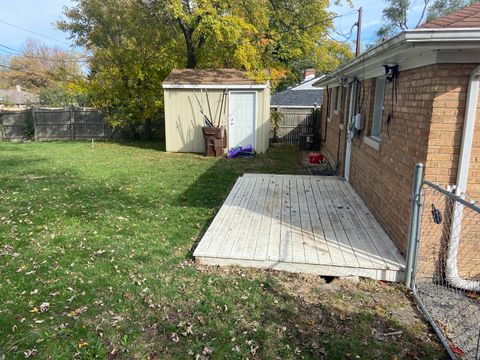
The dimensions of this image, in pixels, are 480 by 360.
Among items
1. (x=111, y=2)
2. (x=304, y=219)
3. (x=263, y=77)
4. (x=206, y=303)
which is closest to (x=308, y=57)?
(x=263, y=77)

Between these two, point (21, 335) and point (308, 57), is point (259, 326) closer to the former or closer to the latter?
point (21, 335)

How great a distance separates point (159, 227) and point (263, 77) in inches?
335

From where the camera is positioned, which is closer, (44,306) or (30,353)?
(30,353)

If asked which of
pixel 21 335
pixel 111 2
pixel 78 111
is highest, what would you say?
pixel 111 2

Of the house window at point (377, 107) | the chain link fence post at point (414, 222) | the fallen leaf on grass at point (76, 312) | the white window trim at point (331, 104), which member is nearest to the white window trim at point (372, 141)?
the house window at point (377, 107)

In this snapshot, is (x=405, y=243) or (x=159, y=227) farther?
(x=159, y=227)

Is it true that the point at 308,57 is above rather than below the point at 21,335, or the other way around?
above

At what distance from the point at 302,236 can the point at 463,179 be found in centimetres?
187

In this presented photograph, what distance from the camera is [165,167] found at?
10227mm

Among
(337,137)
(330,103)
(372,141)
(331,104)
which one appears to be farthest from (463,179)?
(330,103)

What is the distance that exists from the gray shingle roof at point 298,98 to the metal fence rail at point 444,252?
15.3 m

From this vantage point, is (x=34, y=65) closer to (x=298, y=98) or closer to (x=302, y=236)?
(x=298, y=98)

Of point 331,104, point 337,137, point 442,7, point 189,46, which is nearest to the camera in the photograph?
point 337,137

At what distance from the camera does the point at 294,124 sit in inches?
664
